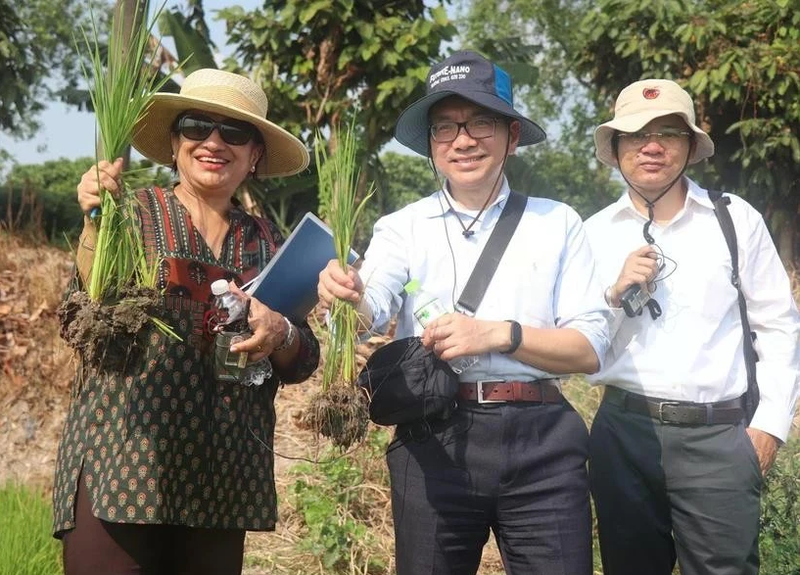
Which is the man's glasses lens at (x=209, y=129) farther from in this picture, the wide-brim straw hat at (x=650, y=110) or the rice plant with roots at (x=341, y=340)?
the wide-brim straw hat at (x=650, y=110)

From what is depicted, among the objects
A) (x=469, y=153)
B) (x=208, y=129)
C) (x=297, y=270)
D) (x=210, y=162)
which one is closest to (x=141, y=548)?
(x=297, y=270)

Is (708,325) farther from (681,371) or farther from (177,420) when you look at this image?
(177,420)

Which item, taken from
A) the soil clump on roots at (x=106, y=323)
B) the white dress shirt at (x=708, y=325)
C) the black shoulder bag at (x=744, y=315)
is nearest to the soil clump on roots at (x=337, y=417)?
the soil clump on roots at (x=106, y=323)

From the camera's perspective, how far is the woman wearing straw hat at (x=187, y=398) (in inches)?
104

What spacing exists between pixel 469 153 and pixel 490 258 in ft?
1.09

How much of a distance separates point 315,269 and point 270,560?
3.00 metres

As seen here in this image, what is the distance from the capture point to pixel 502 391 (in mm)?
2688

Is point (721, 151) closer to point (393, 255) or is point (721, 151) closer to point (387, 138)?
point (387, 138)

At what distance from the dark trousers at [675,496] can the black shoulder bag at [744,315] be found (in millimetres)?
102

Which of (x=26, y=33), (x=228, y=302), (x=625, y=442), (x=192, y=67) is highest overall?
(x=26, y=33)

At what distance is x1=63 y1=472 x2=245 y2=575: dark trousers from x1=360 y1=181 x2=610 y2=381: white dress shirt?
87 centimetres

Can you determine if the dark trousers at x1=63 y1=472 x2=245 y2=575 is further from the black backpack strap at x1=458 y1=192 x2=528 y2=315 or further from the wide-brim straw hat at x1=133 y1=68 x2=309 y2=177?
the wide-brim straw hat at x1=133 y1=68 x2=309 y2=177

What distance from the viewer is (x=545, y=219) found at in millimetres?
2824

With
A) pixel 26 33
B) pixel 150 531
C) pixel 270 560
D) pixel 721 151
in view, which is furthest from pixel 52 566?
pixel 26 33
